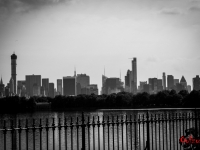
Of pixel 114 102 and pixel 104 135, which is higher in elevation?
pixel 104 135

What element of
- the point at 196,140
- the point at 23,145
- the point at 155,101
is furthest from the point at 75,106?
the point at 196,140

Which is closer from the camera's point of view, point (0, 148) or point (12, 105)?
point (0, 148)

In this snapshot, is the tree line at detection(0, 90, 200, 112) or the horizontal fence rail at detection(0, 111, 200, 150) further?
the tree line at detection(0, 90, 200, 112)

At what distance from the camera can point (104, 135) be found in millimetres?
16875

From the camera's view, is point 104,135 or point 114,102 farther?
point 114,102

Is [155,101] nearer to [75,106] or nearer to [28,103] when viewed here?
[75,106]

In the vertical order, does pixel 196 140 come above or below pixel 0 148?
above

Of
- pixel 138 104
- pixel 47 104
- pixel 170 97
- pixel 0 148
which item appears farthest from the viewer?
pixel 47 104

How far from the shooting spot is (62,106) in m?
176

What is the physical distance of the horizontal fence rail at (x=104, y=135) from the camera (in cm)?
1321

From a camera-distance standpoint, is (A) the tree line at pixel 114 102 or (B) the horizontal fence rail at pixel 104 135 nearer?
(B) the horizontal fence rail at pixel 104 135

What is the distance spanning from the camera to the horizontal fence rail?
13.2m

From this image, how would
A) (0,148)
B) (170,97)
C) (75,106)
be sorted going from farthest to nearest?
(75,106) < (170,97) < (0,148)

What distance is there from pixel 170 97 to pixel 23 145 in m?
112
